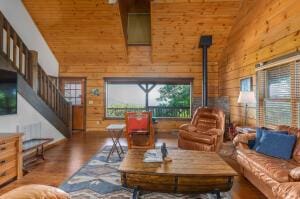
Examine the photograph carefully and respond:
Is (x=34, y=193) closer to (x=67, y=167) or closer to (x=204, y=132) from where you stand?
(x=67, y=167)

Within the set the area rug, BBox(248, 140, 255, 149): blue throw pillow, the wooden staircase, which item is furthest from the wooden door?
BBox(248, 140, 255, 149): blue throw pillow

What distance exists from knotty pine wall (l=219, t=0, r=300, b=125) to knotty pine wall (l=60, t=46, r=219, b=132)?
82 centimetres

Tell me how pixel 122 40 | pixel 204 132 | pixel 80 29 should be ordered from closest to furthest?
pixel 204 132, pixel 80 29, pixel 122 40

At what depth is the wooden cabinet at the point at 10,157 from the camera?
3398mm

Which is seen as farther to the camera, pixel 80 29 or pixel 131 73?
pixel 131 73

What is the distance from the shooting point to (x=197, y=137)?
16.5 ft

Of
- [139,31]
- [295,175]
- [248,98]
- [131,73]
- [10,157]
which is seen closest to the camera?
[295,175]

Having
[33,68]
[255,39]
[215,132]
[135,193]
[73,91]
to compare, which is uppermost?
[255,39]

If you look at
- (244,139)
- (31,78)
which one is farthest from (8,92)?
(244,139)

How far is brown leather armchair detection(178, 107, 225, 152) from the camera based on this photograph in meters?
4.86

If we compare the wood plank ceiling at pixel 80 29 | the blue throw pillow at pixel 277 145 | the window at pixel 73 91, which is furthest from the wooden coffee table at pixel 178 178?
the window at pixel 73 91

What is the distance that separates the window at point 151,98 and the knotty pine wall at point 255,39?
4.91ft

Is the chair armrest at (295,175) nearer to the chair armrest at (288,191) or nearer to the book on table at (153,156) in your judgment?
the chair armrest at (288,191)

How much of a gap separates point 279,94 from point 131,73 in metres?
5.28
